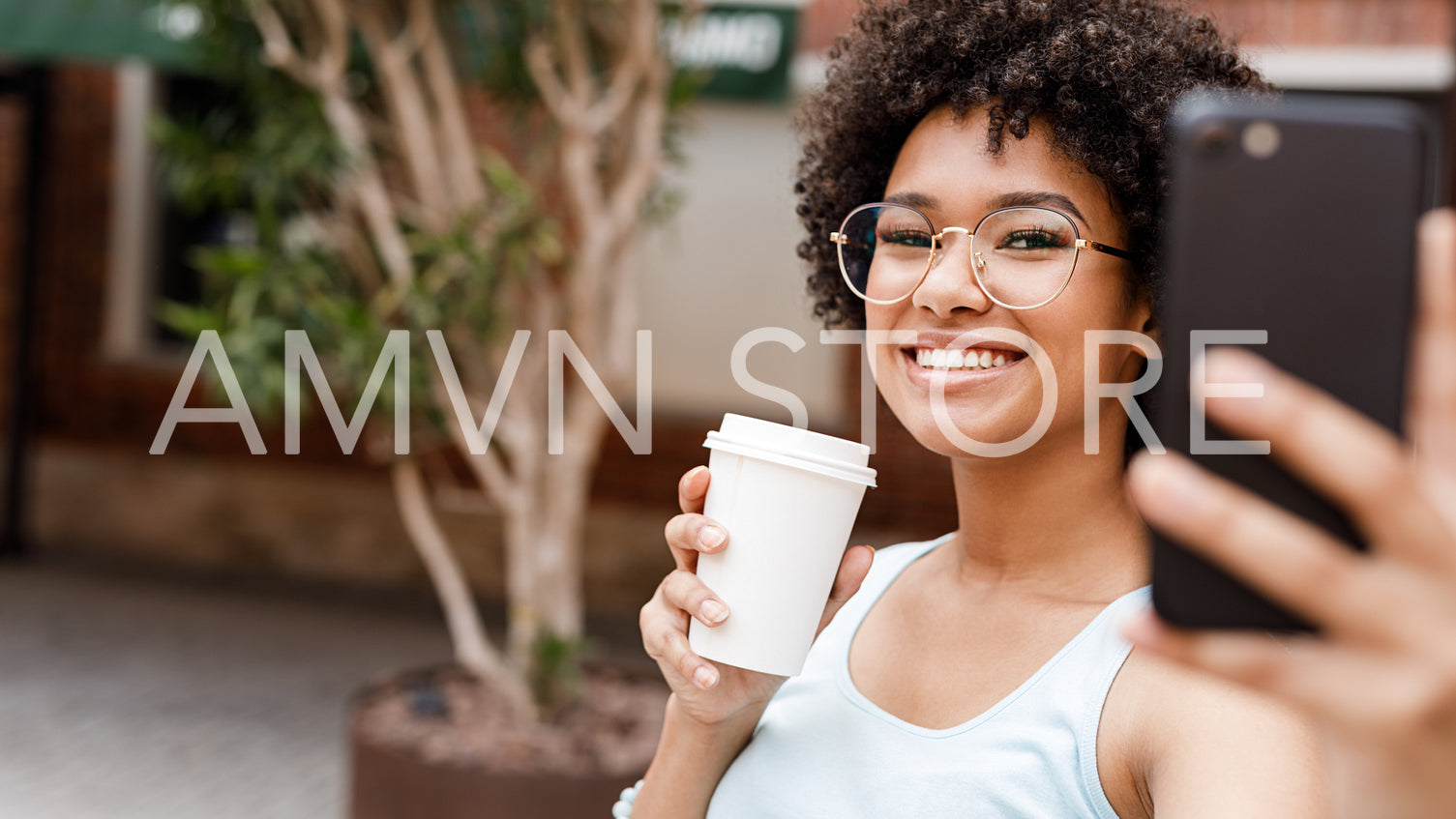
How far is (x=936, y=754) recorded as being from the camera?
3.92 feet

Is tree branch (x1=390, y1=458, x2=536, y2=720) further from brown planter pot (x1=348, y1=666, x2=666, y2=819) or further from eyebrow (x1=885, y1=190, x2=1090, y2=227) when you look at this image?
eyebrow (x1=885, y1=190, x2=1090, y2=227)

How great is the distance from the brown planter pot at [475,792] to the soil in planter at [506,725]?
4cm

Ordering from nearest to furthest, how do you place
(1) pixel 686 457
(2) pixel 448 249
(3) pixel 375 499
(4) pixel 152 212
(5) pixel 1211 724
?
(5) pixel 1211 724
(2) pixel 448 249
(1) pixel 686 457
(3) pixel 375 499
(4) pixel 152 212

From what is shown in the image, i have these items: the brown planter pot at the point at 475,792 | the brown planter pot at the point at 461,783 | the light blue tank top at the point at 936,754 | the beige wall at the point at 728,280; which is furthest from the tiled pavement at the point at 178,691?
the light blue tank top at the point at 936,754

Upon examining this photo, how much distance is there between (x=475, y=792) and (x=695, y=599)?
220 centimetres

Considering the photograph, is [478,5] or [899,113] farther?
[478,5]

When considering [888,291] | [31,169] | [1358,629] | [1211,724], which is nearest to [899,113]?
[888,291]

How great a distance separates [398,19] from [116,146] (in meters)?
3.99

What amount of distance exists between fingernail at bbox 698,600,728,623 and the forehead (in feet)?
1.43

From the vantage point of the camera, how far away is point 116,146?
7.19m

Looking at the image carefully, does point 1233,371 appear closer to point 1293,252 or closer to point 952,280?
point 1293,252

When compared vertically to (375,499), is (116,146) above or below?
above

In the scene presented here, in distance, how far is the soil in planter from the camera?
338 cm

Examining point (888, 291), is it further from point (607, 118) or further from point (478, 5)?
point (478, 5)
